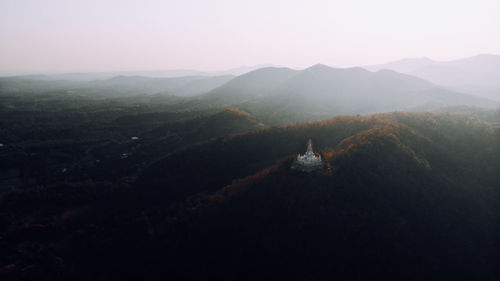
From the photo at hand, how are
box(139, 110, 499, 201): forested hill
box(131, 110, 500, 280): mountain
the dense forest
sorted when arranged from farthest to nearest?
box(139, 110, 499, 201): forested hill < the dense forest < box(131, 110, 500, 280): mountain

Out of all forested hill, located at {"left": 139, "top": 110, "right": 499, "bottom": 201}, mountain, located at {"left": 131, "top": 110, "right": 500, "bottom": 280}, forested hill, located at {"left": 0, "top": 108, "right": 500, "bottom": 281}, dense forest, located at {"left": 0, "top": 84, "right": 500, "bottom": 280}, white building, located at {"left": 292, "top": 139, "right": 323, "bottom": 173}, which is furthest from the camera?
forested hill, located at {"left": 139, "top": 110, "right": 499, "bottom": 201}

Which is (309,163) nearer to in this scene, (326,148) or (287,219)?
(287,219)

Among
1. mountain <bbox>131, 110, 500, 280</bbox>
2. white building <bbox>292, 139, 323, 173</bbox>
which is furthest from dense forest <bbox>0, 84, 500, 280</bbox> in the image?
white building <bbox>292, 139, 323, 173</bbox>

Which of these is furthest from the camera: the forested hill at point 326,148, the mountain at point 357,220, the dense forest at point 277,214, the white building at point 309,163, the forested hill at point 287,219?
the forested hill at point 326,148

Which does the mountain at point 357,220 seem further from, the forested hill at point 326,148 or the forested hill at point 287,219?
the forested hill at point 326,148

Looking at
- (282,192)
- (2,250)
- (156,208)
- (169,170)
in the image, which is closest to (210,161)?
(169,170)

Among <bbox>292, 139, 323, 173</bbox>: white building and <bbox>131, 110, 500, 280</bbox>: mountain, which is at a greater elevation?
<bbox>292, 139, 323, 173</bbox>: white building

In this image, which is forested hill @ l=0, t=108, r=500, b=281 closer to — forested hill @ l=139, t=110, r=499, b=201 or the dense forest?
the dense forest

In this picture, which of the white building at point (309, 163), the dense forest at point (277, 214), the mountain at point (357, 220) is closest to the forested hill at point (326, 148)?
the dense forest at point (277, 214)

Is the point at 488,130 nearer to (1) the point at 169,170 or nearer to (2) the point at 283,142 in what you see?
(2) the point at 283,142
